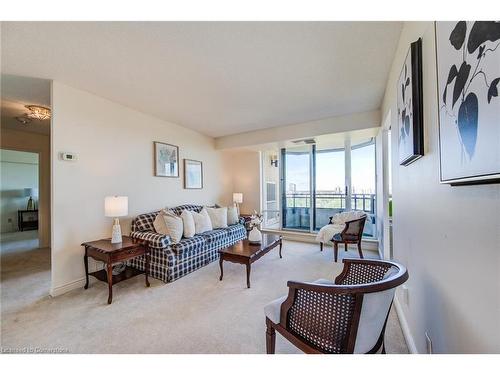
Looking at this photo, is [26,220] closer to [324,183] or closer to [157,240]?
[157,240]

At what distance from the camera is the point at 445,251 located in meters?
1.00

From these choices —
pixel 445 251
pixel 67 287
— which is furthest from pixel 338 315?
pixel 67 287

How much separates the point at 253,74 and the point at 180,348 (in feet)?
8.80

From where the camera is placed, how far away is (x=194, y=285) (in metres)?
2.60

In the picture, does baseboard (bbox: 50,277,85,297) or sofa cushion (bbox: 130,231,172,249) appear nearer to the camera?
baseboard (bbox: 50,277,85,297)

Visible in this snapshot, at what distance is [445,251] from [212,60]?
2312 mm

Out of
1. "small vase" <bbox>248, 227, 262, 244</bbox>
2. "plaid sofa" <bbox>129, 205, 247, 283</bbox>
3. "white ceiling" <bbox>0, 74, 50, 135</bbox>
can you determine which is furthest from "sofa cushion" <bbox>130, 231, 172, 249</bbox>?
"white ceiling" <bbox>0, 74, 50, 135</bbox>

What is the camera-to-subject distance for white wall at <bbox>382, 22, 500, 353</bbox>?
0.70 meters

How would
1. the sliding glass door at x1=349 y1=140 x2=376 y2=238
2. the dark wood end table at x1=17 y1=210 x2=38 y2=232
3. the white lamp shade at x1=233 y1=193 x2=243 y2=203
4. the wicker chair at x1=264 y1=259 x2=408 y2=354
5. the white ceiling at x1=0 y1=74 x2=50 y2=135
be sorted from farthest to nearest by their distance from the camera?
the dark wood end table at x1=17 y1=210 x2=38 y2=232, the white lamp shade at x1=233 y1=193 x2=243 y2=203, the sliding glass door at x1=349 y1=140 x2=376 y2=238, the white ceiling at x1=0 y1=74 x2=50 y2=135, the wicker chair at x1=264 y1=259 x2=408 y2=354

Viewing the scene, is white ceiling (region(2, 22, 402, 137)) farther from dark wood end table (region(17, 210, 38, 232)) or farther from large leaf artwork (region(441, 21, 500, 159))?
dark wood end table (region(17, 210, 38, 232))

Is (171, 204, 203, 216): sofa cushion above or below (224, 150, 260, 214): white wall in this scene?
below

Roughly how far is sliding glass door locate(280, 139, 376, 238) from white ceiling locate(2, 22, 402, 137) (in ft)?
4.94

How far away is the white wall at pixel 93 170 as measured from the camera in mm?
2480

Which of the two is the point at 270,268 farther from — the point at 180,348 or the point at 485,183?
the point at 485,183
